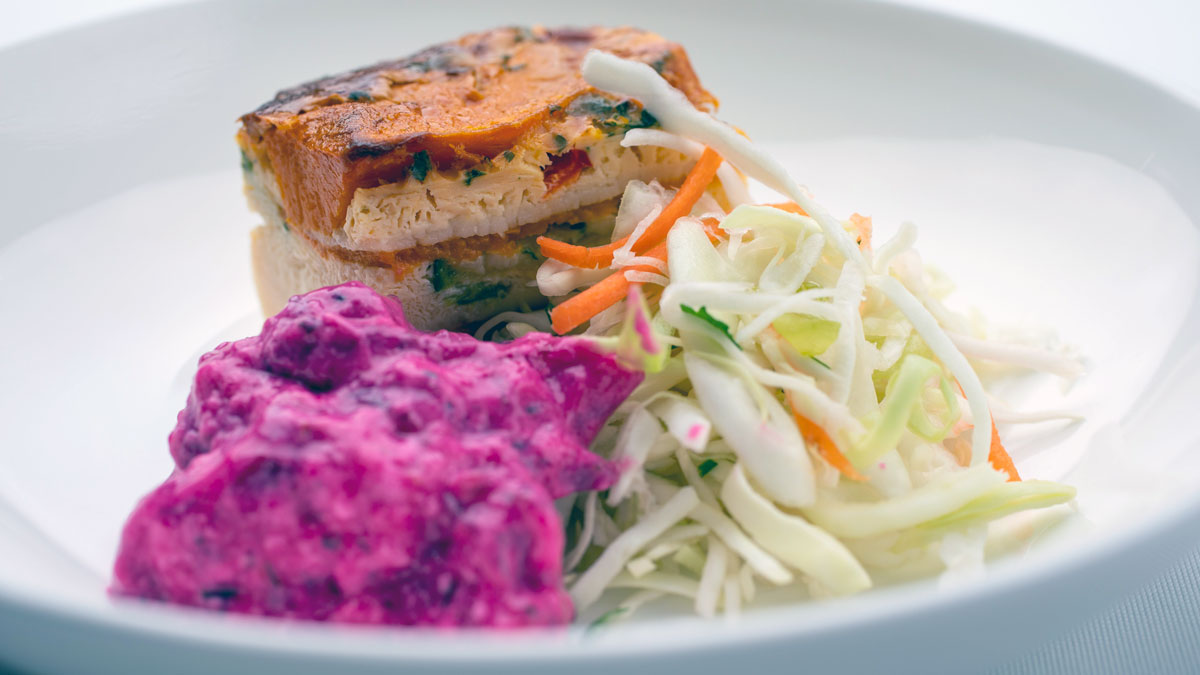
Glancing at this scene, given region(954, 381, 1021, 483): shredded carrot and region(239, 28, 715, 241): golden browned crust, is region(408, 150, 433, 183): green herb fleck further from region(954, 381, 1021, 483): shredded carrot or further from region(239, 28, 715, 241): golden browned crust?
region(954, 381, 1021, 483): shredded carrot

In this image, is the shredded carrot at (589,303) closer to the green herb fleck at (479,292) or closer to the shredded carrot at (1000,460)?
the green herb fleck at (479,292)

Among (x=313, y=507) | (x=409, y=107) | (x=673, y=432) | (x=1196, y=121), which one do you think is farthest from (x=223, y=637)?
(x=1196, y=121)

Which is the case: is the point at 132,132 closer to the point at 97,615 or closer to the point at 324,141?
the point at 324,141

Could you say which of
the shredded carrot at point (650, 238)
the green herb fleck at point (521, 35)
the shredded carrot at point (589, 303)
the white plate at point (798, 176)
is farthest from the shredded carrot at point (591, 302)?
the green herb fleck at point (521, 35)

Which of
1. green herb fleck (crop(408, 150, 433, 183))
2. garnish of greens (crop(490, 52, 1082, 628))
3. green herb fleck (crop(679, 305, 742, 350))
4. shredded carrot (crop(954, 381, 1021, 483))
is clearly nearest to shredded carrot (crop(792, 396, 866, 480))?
garnish of greens (crop(490, 52, 1082, 628))

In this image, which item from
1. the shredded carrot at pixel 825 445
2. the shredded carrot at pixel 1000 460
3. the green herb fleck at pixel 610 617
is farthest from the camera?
the shredded carrot at pixel 1000 460

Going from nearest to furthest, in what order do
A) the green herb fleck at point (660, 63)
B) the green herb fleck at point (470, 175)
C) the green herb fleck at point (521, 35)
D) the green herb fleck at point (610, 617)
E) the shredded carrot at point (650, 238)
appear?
the green herb fleck at point (610, 617)
the shredded carrot at point (650, 238)
the green herb fleck at point (470, 175)
the green herb fleck at point (660, 63)
the green herb fleck at point (521, 35)

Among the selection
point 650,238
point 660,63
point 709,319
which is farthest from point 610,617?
point 660,63
